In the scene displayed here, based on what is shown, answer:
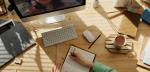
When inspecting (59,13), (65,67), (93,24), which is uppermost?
(59,13)

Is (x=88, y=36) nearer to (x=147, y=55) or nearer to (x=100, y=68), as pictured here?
(x=100, y=68)

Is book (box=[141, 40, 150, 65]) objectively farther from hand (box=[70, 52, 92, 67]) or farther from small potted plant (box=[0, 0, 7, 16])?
small potted plant (box=[0, 0, 7, 16])

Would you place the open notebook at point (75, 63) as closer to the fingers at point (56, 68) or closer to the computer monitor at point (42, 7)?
the fingers at point (56, 68)

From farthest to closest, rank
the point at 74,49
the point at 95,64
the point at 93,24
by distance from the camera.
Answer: the point at 93,24 < the point at 74,49 < the point at 95,64

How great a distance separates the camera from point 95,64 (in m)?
1.65

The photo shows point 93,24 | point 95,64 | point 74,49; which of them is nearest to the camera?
point 95,64

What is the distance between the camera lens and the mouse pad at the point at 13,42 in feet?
5.66

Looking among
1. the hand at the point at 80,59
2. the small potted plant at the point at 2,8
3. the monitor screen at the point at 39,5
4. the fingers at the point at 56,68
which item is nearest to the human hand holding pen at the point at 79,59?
the hand at the point at 80,59

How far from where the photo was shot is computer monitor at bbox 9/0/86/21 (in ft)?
5.34

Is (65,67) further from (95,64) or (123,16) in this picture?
(123,16)

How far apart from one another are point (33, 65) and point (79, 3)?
0.53 m

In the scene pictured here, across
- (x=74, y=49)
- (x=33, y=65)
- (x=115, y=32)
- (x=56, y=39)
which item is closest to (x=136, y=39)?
(x=115, y=32)

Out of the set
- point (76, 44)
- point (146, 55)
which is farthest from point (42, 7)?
point (146, 55)

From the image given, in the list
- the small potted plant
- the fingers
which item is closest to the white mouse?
the fingers
